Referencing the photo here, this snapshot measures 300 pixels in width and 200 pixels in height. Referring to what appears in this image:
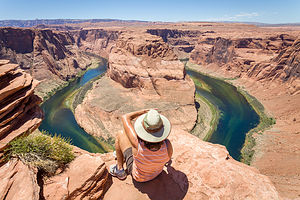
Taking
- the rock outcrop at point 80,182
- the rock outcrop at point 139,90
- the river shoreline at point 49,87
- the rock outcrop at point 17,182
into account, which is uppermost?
the rock outcrop at point 17,182

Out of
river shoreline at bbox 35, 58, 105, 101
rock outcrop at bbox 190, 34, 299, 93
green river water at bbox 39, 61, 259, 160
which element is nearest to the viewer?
green river water at bbox 39, 61, 259, 160

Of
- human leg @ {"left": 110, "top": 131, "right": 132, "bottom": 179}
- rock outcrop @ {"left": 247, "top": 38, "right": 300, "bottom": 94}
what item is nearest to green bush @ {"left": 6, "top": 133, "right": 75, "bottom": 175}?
human leg @ {"left": 110, "top": 131, "right": 132, "bottom": 179}

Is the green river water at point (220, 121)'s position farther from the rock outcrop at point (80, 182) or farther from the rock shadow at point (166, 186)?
the rock shadow at point (166, 186)

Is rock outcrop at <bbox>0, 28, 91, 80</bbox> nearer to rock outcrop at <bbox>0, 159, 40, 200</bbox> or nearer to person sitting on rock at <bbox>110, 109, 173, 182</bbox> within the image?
rock outcrop at <bbox>0, 159, 40, 200</bbox>

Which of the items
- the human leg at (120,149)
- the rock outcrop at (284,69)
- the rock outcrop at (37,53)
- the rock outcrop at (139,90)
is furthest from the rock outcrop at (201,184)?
the rock outcrop at (37,53)

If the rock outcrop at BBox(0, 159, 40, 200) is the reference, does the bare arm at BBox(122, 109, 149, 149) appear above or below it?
above

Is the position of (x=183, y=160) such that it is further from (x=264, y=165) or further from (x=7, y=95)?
(x=264, y=165)

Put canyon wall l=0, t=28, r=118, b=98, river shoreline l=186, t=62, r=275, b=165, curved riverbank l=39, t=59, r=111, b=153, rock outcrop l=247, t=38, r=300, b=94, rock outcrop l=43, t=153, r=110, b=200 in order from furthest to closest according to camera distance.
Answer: canyon wall l=0, t=28, r=118, b=98 < rock outcrop l=247, t=38, r=300, b=94 < curved riverbank l=39, t=59, r=111, b=153 < river shoreline l=186, t=62, r=275, b=165 < rock outcrop l=43, t=153, r=110, b=200
